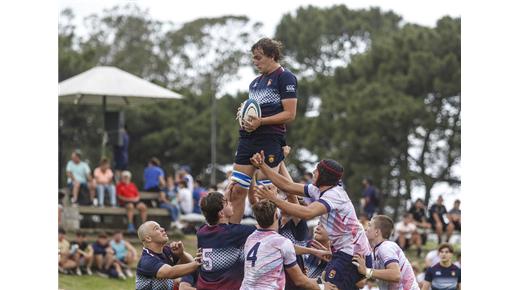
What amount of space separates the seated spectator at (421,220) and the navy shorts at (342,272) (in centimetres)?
1895

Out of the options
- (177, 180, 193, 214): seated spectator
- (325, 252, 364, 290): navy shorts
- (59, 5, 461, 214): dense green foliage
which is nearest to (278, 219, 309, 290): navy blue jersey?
(325, 252, 364, 290): navy shorts

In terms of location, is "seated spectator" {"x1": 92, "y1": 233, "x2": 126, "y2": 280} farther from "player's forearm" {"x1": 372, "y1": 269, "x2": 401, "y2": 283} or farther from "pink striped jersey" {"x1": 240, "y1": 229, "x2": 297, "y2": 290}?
"pink striped jersey" {"x1": 240, "y1": 229, "x2": 297, "y2": 290}

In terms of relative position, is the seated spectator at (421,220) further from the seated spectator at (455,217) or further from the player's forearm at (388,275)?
the player's forearm at (388,275)

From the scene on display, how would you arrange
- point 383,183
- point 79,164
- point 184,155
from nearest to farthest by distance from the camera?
point 79,164, point 383,183, point 184,155

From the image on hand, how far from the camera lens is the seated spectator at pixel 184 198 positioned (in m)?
28.5

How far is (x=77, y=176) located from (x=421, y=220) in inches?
391

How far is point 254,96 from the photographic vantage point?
1245cm

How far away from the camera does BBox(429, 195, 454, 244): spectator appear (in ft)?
99.8

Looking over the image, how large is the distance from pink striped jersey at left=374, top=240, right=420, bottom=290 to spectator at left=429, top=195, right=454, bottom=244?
18.0 m

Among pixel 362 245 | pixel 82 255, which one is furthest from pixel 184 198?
pixel 362 245

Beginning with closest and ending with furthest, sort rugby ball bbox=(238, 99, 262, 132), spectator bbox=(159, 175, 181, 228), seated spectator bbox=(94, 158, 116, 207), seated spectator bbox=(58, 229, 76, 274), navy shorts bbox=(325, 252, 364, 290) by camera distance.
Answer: navy shorts bbox=(325, 252, 364, 290)
rugby ball bbox=(238, 99, 262, 132)
seated spectator bbox=(58, 229, 76, 274)
seated spectator bbox=(94, 158, 116, 207)
spectator bbox=(159, 175, 181, 228)
